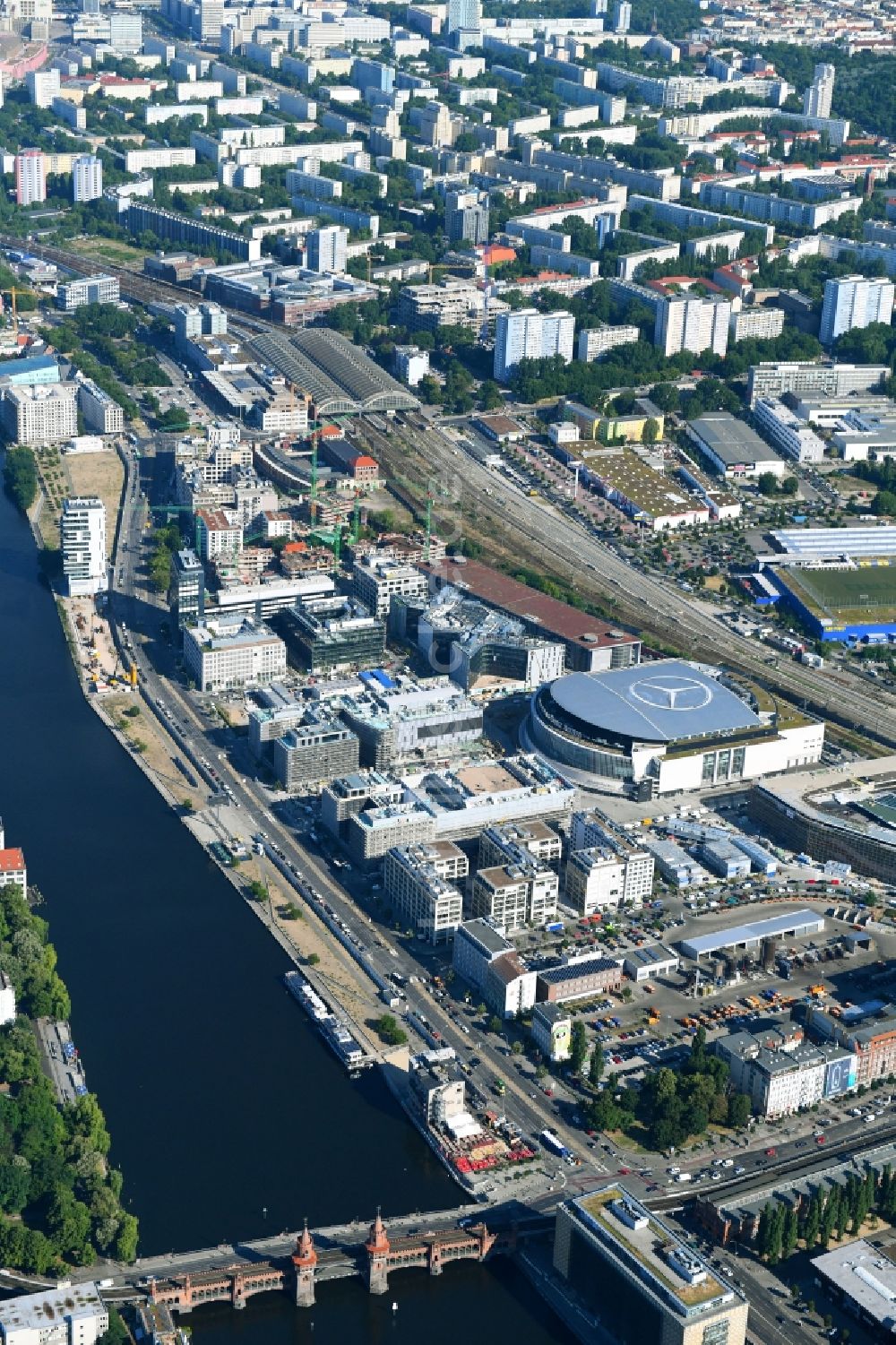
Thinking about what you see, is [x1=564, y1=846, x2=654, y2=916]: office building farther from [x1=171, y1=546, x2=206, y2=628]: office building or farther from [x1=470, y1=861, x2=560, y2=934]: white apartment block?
[x1=171, y1=546, x2=206, y2=628]: office building

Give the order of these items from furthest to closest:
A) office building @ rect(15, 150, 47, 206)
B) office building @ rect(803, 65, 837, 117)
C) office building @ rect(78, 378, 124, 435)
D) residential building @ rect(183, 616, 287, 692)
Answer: office building @ rect(803, 65, 837, 117)
office building @ rect(15, 150, 47, 206)
office building @ rect(78, 378, 124, 435)
residential building @ rect(183, 616, 287, 692)

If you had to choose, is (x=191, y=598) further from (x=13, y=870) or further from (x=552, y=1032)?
(x=552, y=1032)

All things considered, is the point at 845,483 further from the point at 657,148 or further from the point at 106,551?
the point at 657,148

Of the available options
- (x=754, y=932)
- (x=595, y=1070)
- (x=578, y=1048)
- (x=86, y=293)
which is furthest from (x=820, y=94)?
(x=595, y=1070)

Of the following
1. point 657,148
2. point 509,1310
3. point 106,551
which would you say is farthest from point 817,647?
point 657,148

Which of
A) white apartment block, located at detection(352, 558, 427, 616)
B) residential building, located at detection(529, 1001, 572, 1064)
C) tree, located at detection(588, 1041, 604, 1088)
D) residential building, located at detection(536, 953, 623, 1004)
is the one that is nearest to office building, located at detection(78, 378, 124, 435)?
white apartment block, located at detection(352, 558, 427, 616)

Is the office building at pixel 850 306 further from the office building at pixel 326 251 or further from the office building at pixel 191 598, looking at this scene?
the office building at pixel 191 598
